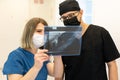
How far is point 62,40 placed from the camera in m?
1.41

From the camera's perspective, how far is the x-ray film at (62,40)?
138cm

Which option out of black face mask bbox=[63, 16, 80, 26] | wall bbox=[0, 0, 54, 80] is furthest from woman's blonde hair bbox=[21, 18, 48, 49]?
wall bbox=[0, 0, 54, 80]

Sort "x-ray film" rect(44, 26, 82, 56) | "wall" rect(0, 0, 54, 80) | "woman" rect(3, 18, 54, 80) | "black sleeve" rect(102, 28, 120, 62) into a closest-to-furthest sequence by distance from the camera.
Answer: "x-ray film" rect(44, 26, 82, 56) → "woman" rect(3, 18, 54, 80) → "black sleeve" rect(102, 28, 120, 62) → "wall" rect(0, 0, 54, 80)

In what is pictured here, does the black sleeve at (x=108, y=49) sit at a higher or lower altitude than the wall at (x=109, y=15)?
lower

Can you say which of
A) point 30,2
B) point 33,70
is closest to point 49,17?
point 30,2

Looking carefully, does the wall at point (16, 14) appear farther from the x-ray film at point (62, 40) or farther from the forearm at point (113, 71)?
the x-ray film at point (62, 40)

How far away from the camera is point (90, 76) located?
5.60 feet

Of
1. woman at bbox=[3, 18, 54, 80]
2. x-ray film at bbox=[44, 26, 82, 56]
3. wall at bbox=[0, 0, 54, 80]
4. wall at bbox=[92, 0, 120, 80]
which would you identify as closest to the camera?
x-ray film at bbox=[44, 26, 82, 56]

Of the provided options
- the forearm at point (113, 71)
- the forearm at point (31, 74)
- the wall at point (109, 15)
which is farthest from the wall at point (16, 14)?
the forearm at point (31, 74)

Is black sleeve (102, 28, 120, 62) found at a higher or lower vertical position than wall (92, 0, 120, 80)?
lower

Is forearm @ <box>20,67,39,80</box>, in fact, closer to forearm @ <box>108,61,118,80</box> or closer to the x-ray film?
the x-ray film

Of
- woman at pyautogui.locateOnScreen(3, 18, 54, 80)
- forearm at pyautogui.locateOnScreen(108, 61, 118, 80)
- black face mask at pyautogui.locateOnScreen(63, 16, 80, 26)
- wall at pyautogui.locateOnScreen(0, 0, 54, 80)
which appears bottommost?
forearm at pyautogui.locateOnScreen(108, 61, 118, 80)

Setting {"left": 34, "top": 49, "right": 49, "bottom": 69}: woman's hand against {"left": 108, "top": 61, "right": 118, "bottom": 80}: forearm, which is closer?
{"left": 34, "top": 49, "right": 49, "bottom": 69}: woman's hand

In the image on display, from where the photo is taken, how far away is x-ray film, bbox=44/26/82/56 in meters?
1.38
